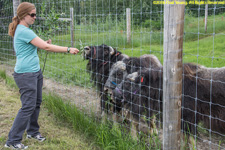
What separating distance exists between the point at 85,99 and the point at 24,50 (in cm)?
282

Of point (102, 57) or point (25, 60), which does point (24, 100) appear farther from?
point (102, 57)

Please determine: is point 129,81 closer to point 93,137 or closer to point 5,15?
point 93,137

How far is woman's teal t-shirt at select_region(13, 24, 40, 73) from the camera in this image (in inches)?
132

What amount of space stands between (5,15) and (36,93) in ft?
19.8

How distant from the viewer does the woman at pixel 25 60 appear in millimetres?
3371

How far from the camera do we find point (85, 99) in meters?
6.06

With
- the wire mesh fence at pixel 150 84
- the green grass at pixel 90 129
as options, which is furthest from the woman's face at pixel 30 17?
the green grass at pixel 90 129

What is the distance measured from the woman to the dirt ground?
1220 millimetres

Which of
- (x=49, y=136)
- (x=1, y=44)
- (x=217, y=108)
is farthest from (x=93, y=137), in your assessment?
(x=1, y=44)

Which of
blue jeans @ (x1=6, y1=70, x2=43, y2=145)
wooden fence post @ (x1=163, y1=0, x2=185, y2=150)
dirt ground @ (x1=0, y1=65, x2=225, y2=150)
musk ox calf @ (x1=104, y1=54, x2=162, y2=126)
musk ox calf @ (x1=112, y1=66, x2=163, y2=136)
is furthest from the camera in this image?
musk ox calf @ (x1=104, y1=54, x2=162, y2=126)

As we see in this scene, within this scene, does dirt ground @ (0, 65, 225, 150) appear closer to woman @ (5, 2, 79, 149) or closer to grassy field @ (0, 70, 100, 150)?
grassy field @ (0, 70, 100, 150)

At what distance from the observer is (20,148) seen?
3658mm

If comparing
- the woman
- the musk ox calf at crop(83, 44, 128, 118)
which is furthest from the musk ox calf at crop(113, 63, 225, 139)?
the woman

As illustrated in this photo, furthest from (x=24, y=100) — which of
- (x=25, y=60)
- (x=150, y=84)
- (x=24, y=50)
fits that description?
(x=150, y=84)
